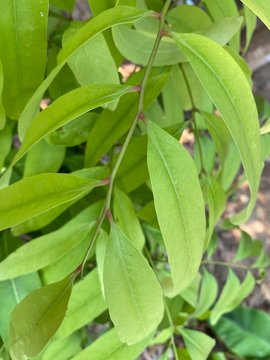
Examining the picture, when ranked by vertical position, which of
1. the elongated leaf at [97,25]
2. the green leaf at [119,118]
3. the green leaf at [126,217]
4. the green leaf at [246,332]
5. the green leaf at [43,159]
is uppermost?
the elongated leaf at [97,25]

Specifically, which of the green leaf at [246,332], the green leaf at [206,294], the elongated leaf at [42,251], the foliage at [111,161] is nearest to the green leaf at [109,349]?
the foliage at [111,161]

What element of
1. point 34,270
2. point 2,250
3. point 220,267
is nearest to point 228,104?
point 34,270

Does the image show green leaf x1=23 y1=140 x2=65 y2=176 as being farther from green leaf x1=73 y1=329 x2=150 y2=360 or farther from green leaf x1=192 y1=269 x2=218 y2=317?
green leaf x1=192 y1=269 x2=218 y2=317

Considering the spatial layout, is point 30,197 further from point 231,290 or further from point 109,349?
point 231,290

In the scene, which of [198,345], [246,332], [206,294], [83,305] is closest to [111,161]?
[83,305]

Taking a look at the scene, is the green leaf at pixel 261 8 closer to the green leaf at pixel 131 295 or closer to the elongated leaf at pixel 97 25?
the elongated leaf at pixel 97 25

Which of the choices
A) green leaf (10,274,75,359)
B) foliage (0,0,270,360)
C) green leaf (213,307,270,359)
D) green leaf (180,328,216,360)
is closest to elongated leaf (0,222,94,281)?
foliage (0,0,270,360)

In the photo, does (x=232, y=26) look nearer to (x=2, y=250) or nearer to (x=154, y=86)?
(x=154, y=86)
